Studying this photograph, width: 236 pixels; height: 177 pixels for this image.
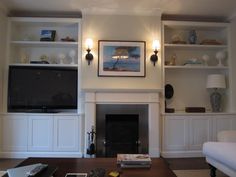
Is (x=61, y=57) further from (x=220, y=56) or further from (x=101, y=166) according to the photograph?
(x=220, y=56)

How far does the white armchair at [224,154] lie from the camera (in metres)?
2.47

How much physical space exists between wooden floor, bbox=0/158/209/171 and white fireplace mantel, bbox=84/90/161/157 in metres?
0.37

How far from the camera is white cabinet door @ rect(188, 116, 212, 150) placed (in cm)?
435

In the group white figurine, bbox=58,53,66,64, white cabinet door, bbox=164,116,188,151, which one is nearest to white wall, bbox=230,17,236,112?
white cabinet door, bbox=164,116,188,151

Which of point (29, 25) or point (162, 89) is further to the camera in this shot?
point (29, 25)

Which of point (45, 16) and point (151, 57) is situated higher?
point (45, 16)

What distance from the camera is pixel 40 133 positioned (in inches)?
164

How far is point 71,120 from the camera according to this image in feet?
13.8

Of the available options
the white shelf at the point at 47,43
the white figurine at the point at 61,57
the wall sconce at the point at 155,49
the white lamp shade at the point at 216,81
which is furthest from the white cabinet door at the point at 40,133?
the white lamp shade at the point at 216,81

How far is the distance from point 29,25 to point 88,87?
5.74 feet

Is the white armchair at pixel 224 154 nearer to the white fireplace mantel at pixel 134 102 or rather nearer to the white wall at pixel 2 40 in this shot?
the white fireplace mantel at pixel 134 102

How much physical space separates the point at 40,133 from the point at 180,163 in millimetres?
2469

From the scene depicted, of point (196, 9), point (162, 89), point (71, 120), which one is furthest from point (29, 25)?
point (196, 9)

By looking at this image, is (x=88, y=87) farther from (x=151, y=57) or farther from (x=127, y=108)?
(x=151, y=57)
